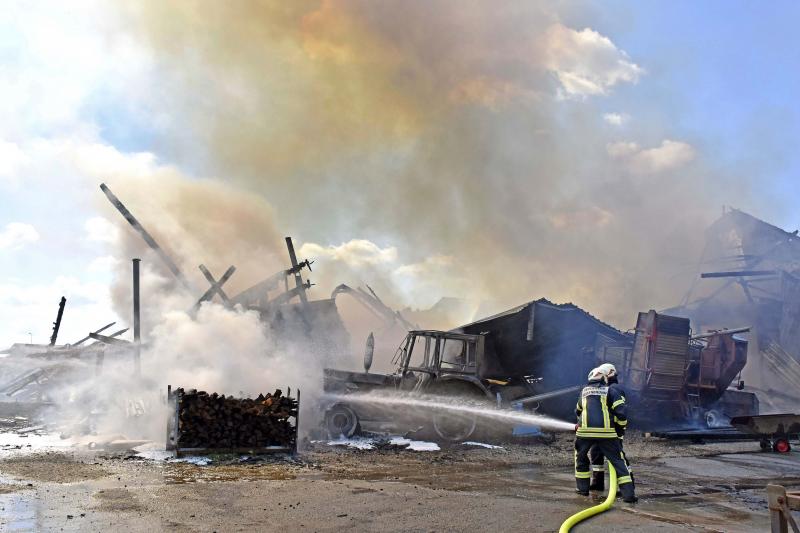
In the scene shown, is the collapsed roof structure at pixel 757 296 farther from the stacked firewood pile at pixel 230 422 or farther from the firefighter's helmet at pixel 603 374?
the stacked firewood pile at pixel 230 422

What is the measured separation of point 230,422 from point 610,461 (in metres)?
6.60

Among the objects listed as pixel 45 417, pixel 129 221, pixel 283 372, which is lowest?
pixel 45 417

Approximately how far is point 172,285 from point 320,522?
678 inches

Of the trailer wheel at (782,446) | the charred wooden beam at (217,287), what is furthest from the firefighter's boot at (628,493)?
the charred wooden beam at (217,287)

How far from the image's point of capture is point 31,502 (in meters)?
7.10

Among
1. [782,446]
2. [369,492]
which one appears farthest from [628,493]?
[782,446]

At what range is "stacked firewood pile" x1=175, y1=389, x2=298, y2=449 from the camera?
36.1ft

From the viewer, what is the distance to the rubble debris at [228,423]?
432 inches

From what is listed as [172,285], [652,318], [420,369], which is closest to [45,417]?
[172,285]

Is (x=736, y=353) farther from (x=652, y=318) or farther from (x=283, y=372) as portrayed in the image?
(x=283, y=372)

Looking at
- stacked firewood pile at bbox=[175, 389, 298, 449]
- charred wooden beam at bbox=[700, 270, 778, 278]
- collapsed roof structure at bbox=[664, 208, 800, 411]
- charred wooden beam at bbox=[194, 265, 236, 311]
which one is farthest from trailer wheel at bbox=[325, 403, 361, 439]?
charred wooden beam at bbox=[700, 270, 778, 278]

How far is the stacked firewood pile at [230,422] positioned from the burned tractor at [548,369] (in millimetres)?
Answer: 2319

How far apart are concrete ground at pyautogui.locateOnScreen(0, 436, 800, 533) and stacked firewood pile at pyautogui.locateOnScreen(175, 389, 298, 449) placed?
76 centimetres

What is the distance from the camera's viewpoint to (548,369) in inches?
655
